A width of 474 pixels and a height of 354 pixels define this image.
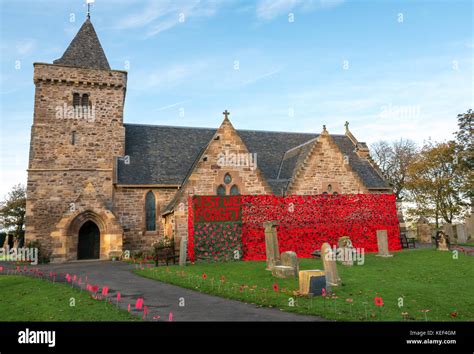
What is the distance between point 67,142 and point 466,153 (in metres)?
38.0

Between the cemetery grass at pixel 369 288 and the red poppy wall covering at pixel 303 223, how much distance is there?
2.33 meters

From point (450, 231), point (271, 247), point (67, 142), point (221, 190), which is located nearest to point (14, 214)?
point (67, 142)

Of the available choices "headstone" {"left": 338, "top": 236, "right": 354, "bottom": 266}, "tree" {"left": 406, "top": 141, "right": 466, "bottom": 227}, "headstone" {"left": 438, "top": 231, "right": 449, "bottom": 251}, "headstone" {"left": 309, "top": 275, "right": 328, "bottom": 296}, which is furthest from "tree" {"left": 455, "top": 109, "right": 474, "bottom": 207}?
"headstone" {"left": 309, "top": 275, "right": 328, "bottom": 296}

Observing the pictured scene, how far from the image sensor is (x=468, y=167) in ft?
122

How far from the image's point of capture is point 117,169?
27.0m

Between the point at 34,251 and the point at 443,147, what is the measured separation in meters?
41.0

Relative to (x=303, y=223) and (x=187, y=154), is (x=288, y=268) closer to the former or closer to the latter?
(x=303, y=223)

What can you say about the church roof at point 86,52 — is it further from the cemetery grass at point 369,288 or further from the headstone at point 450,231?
the headstone at point 450,231

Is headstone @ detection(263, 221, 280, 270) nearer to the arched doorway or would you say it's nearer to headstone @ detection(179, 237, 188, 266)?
headstone @ detection(179, 237, 188, 266)

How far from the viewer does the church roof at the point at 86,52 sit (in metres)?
28.7

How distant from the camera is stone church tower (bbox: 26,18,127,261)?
23734mm

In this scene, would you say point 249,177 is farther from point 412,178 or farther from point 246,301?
point 412,178

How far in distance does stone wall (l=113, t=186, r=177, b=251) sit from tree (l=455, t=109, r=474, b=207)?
99.9 ft
